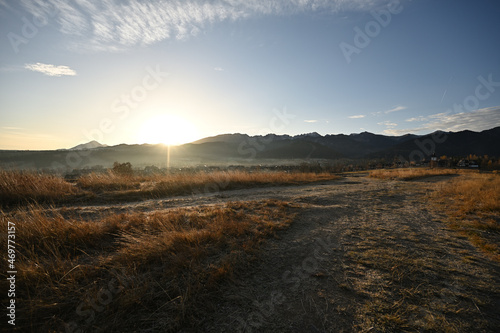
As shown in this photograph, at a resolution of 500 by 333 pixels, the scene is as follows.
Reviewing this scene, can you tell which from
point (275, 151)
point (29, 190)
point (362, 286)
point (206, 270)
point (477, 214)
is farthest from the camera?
point (275, 151)

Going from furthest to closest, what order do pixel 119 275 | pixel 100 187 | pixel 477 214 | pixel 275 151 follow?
1. pixel 275 151
2. pixel 100 187
3. pixel 477 214
4. pixel 119 275

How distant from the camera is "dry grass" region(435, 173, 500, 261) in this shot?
4044 millimetres

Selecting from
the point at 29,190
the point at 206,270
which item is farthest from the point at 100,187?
the point at 206,270

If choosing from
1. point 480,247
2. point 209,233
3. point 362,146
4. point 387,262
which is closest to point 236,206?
point 209,233

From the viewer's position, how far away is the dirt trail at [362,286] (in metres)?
2.02

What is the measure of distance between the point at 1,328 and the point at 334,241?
462 cm

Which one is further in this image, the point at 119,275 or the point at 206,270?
the point at 206,270

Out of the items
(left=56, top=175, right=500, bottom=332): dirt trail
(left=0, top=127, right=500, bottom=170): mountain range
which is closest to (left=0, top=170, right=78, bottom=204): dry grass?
(left=56, top=175, right=500, bottom=332): dirt trail

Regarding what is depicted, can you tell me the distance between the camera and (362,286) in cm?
259

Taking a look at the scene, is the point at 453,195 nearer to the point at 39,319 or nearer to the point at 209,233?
the point at 209,233

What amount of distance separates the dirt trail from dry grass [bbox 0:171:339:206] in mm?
7707

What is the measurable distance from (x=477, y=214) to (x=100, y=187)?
591 inches

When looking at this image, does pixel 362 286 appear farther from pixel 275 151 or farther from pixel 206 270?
pixel 275 151

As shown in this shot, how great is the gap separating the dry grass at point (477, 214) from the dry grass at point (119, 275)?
4328 mm
